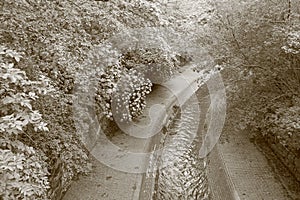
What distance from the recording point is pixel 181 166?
38.4 feet

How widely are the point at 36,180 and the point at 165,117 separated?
954 cm

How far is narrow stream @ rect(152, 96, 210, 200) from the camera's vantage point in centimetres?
1009

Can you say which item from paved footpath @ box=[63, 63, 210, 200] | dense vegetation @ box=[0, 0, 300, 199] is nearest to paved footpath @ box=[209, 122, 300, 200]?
dense vegetation @ box=[0, 0, 300, 199]

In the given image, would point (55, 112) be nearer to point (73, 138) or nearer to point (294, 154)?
point (73, 138)

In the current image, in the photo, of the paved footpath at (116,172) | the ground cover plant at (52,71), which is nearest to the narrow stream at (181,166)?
the paved footpath at (116,172)

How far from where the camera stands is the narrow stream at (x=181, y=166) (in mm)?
10086

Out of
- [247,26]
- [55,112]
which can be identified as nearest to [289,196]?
[247,26]

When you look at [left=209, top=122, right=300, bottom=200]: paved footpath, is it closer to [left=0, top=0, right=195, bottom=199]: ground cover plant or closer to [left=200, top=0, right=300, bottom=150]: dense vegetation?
[left=200, top=0, right=300, bottom=150]: dense vegetation

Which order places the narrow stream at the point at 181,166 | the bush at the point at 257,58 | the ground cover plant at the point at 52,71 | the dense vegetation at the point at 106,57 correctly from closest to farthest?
1. the ground cover plant at the point at 52,71
2. the dense vegetation at the point at 106,57
3. the bush at the point at 257,58
4. the narrow stream at the point at 181,166

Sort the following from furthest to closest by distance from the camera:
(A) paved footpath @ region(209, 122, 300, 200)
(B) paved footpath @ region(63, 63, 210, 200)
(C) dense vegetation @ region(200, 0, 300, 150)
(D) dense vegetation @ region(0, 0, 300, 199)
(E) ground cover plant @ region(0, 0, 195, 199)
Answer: (A) paved footpath @ region(209, 122, 300, 200) < (B) paved footpath @ region(63, 63, 210, 200) < (C) dense vegetation @ region(200, 0, 300, 150) < (D) dense vegetation @ region(0, 0, 300, 199) < (E) ground cover plant @ region(0, 0, 195, 199)

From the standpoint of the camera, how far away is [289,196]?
365 inches

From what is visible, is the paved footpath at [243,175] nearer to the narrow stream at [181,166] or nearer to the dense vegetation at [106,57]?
the narrow stream at [181,166]

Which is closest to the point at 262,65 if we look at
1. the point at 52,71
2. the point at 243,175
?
the point at 243,175

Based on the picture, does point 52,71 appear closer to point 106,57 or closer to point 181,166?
point 106,57
